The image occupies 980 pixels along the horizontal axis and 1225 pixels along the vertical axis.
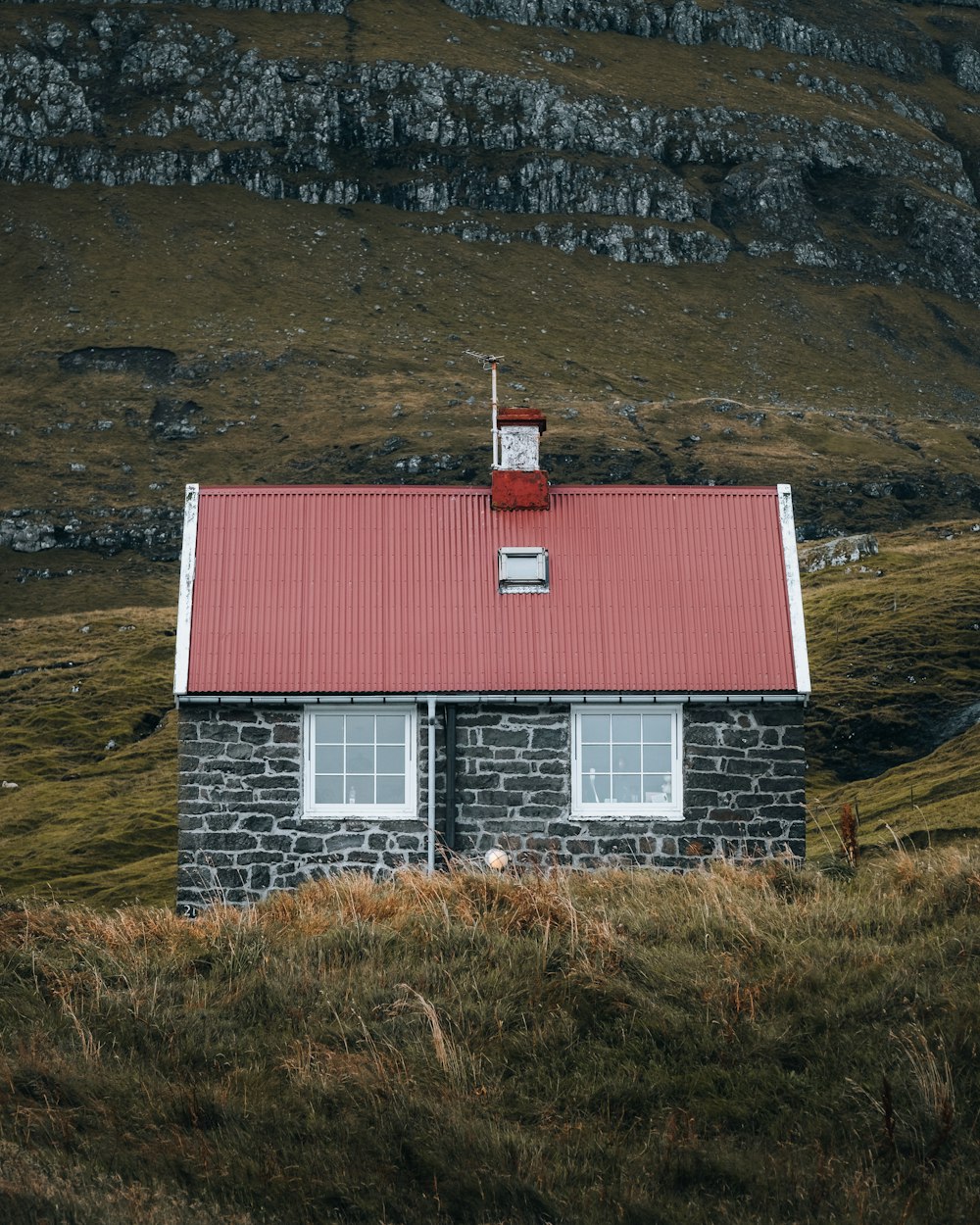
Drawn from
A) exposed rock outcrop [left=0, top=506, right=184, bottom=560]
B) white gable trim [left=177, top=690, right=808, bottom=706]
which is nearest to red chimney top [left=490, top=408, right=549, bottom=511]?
white gable trim [left=177, top=690, right=808, bottom=706]

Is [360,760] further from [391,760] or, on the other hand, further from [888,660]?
[888,660]

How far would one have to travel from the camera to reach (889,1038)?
1022cm

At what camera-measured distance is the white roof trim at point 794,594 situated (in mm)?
20109

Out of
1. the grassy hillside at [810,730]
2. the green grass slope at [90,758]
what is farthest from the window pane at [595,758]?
the green grass slope at [90,758]

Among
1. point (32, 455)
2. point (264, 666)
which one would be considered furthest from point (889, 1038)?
point (32, 455)

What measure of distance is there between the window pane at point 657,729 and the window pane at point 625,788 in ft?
1.75

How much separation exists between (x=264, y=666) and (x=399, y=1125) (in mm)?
11002

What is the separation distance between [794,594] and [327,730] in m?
6.49

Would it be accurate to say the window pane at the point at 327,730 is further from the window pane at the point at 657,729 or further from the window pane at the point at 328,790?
the window pane at the point at 657,729

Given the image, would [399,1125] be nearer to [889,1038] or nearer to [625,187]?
[889,1038]

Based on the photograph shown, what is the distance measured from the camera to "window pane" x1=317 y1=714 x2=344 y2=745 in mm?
20094

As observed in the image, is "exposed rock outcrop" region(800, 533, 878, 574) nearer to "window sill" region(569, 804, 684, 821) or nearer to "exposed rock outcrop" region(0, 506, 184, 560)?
"window sill" region(569, 804, 684, 821)

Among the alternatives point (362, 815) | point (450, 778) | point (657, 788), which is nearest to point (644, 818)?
point (657, 788)

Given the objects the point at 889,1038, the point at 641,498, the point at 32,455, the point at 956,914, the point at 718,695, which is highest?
the point at 32,455
